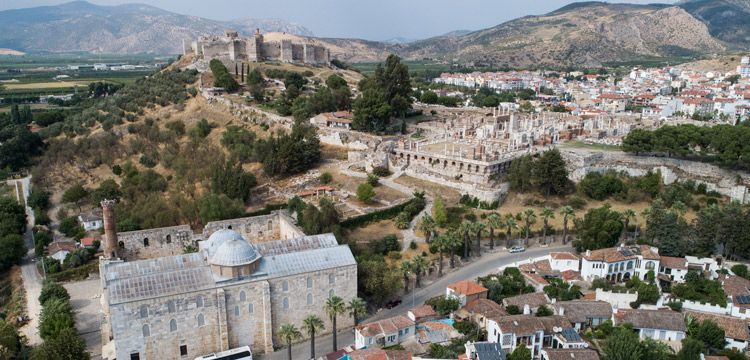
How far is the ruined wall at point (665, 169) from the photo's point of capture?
174ft

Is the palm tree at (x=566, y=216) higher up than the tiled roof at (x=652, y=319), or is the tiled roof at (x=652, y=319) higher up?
the palm tree at (x=566, y=216)

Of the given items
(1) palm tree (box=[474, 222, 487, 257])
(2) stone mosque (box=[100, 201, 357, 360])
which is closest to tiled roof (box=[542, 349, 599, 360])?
(2) stone mosque (box=[100, 201, 357, 360])

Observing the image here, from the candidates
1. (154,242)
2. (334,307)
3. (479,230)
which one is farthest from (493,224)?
(154,242)

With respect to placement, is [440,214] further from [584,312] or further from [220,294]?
[220,294]

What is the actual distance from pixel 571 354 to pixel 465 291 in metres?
8.30

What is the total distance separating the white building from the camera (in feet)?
129

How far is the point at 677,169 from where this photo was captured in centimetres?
5603

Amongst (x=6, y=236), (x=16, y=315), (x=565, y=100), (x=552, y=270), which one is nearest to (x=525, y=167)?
(x=552, y=270)

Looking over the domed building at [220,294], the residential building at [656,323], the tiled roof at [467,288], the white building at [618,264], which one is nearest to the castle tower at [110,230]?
the domed building at [220,294]

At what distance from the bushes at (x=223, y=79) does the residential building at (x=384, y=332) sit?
200ft

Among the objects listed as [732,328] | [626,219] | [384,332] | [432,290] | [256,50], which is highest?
[256,50]

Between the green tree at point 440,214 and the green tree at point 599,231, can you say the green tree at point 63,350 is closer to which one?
the green tree at point 440,214

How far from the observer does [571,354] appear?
28.5m

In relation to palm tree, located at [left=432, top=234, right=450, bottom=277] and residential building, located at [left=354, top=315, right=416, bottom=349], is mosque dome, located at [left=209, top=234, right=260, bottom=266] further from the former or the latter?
palm tree, located at [left=432, top=234, right=450, bottom=277]
